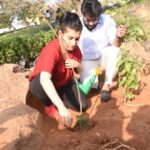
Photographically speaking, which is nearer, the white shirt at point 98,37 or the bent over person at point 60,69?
the bent over person at point 60,69

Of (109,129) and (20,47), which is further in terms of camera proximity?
(20,47)

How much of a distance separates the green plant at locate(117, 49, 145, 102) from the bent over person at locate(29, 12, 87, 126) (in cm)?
52

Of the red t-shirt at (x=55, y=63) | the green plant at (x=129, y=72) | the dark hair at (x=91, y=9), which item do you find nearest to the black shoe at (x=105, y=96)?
the green plant at (x=129, y=72)

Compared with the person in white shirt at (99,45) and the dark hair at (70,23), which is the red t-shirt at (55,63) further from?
the person in white shirt at (99,45)

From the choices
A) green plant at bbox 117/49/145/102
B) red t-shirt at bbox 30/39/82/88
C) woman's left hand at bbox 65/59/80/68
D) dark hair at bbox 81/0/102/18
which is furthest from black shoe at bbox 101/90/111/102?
dark hair at bbox 81/0/102/18

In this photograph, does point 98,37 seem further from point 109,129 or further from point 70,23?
point 109,129

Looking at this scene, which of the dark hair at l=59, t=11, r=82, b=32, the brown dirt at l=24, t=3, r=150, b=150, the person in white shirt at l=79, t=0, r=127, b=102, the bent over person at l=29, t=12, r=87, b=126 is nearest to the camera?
the brown dirt at l=24, t=3, r=150, b=150

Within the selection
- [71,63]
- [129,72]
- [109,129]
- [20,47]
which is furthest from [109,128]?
[20,47]

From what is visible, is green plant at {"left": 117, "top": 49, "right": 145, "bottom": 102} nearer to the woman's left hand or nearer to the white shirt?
the white shirt

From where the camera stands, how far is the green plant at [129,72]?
398cm

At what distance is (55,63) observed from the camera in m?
3.53

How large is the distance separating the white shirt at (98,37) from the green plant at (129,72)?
47 centimetres

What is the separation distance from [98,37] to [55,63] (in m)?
1.13

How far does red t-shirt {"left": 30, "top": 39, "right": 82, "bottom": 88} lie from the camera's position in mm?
3377
